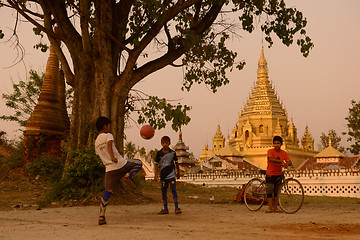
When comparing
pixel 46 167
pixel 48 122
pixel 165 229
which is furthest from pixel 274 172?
pixel 48 122

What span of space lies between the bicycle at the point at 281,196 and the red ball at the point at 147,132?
2.79 metres

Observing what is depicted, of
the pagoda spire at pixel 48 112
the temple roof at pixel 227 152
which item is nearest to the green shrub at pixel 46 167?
the pagoda spire at pixel 48 112

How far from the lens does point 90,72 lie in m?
11.9

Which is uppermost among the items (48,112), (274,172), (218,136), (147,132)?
(218,136)

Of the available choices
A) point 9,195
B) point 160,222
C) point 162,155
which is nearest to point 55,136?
point 9,195

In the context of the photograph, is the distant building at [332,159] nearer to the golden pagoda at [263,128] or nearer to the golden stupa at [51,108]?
the golden pagoda at [263,128]

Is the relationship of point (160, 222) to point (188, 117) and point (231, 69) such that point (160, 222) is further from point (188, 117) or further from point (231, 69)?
point (231, 69)

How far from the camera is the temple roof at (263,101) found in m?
56.6

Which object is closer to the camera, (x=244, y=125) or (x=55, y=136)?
(x=55, y=136)

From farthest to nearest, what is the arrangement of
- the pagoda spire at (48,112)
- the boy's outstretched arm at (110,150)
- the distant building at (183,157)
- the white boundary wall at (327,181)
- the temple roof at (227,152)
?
the temple roof at (227,152) < the distant building at (183,157) < the white boundary wall at (327,181) < the pagoda spire at (48,112) < the boy's outstretched arm at (110,150)

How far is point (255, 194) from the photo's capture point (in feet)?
31.1

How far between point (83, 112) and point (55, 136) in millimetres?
6247

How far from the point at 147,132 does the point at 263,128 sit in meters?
46.0

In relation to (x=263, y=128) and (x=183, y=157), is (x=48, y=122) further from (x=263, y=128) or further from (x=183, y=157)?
(x=263, y=128)
